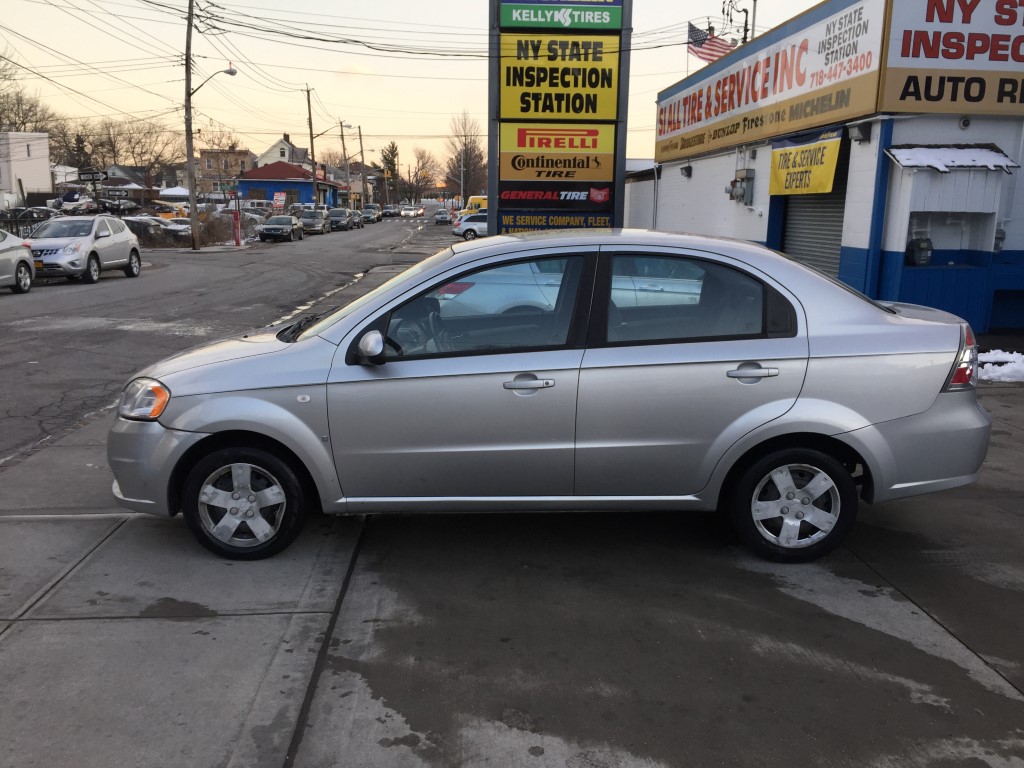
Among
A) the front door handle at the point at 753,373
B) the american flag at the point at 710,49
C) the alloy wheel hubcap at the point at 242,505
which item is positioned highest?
the american flag at the point at 710,49

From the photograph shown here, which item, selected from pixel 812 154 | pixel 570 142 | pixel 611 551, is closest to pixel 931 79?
pixel 812 154

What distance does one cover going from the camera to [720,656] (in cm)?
368

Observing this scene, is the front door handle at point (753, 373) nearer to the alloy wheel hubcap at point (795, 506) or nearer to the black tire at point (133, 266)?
the alloy wheel hubcap at point (795, 506)

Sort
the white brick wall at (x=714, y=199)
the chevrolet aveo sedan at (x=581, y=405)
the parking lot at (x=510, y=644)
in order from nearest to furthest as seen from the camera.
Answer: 1. the parking lot at (x=510, y=644)
2. the chevrolet aveo sedan at (x=581, y=405)
3. the white brick wall at (x=714, y=199)

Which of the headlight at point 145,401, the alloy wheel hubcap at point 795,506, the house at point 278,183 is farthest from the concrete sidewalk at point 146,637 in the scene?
the house at point 278,183

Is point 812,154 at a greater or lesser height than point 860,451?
greater

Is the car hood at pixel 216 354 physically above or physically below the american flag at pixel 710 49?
below

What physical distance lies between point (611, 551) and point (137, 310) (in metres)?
13.2

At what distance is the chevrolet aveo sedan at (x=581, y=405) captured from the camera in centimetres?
437

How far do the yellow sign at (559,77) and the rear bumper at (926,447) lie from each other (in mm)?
9208

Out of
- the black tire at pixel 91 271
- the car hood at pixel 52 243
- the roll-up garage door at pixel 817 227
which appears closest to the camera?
the roll-up garage door at pixel 817 227

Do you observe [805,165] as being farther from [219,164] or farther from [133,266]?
[219,164]

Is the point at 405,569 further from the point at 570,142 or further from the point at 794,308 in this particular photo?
the point at 570,142

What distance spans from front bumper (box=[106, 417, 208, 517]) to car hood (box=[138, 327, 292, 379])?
0.31m
